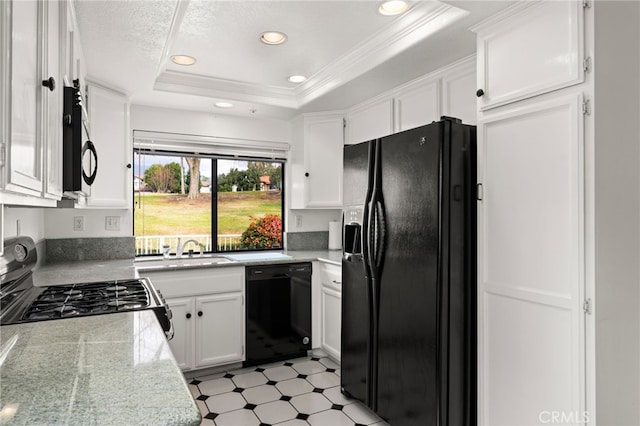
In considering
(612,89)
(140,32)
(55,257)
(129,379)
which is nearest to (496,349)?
(612,89)

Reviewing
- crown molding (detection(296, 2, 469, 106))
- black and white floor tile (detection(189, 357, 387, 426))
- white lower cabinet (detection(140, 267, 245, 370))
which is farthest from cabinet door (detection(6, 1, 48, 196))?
white lower cabinet (detection(140, 267, 245, 370))

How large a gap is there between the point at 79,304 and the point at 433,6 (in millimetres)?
2105

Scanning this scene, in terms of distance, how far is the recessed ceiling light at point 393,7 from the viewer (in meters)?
2.06

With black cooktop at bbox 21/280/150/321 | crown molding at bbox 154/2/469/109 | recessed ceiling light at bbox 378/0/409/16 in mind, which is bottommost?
black cooktop at bbox 21/280/150/321

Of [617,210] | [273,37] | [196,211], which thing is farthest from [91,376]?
[196,211]

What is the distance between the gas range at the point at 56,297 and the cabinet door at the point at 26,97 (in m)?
0.66

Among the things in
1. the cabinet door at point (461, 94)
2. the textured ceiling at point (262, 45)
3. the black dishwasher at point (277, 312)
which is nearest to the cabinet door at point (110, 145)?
the textured ceiling at point (262, 45)

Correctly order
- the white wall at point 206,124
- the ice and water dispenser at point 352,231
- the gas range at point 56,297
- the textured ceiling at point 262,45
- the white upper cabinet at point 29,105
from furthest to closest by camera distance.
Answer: the white wall at point 206,124
the ice and water dispenser at point 352,231
the textured ceiling at point 262,45
the gas range at point 56,297
the white upper cabinet at point 29,105

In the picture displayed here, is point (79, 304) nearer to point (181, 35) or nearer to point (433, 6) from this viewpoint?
point (181, 35)

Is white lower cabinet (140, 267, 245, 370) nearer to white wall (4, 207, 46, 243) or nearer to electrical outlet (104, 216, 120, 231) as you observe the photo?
electrical outlet (104, 216, 120, 231)

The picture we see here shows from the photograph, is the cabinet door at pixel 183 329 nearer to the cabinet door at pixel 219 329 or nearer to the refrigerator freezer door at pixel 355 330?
the cabinet door at pixel 219 329

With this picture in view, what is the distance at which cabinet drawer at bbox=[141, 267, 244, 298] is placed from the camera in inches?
117

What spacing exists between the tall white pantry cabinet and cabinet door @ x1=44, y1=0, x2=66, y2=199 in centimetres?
177

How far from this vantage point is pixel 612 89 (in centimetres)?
159
